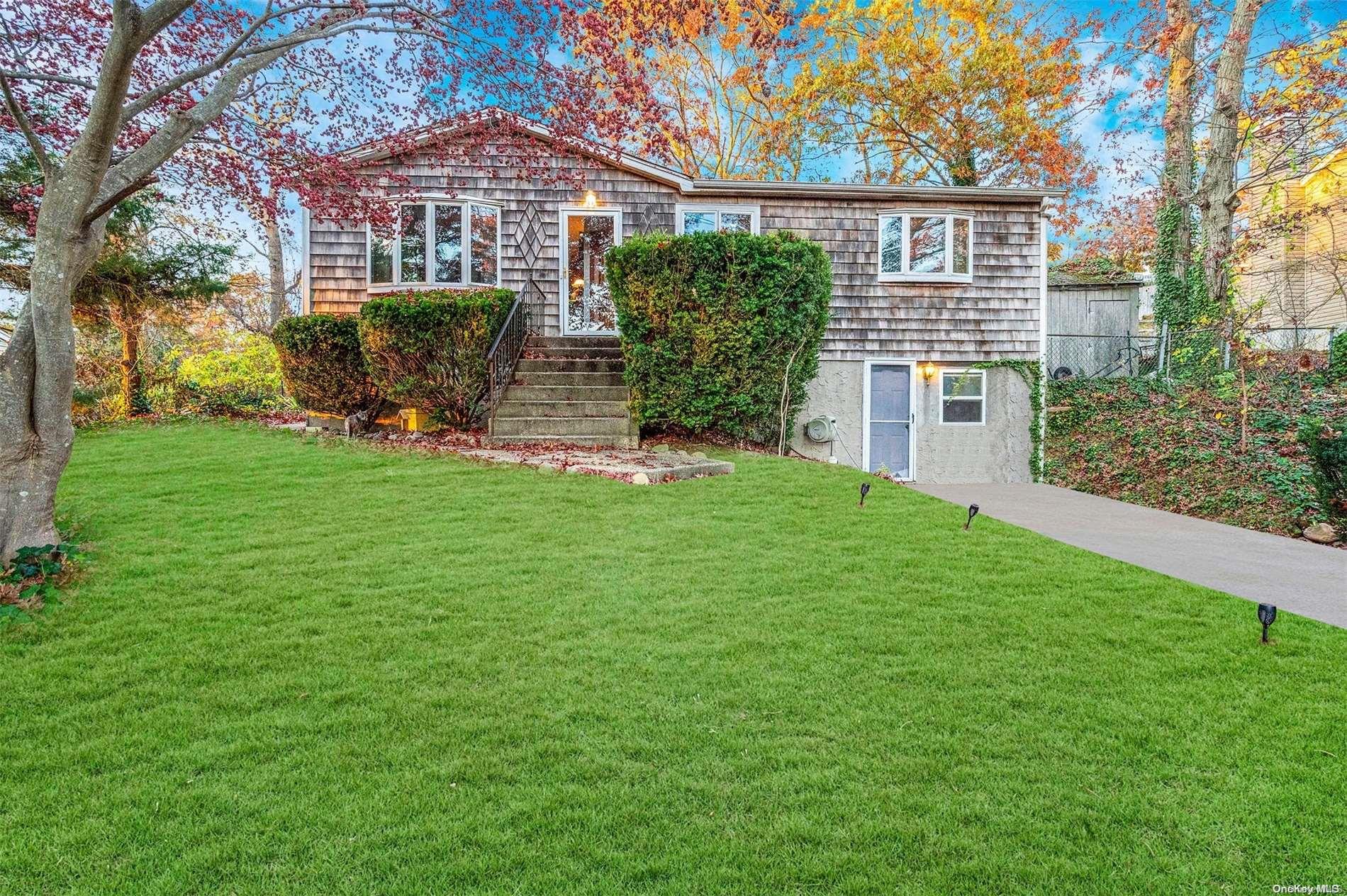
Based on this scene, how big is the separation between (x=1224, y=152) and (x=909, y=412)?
7.08 meters

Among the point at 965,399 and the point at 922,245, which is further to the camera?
the point at 965,399

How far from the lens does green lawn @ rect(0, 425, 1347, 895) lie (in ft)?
6.45

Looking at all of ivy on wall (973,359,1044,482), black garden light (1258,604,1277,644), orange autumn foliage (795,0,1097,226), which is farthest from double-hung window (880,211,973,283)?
orange autumn foliage (795,0,1097,226)

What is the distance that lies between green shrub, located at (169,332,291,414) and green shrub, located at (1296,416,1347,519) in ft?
43.9

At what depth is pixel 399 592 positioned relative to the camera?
4.07m

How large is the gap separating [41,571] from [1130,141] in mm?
17858

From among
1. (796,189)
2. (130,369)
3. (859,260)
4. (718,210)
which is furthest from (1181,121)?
(130,369)

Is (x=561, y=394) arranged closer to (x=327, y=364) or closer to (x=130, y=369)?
(x=327, y=364)

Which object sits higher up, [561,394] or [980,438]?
[561,394]

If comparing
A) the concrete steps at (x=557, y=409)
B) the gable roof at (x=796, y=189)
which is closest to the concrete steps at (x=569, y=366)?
the concrete steps at (x=557, y=409)

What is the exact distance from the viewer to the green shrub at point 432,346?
27.2 ft

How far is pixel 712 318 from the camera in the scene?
27.4ft

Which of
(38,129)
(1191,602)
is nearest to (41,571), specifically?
(38,129)

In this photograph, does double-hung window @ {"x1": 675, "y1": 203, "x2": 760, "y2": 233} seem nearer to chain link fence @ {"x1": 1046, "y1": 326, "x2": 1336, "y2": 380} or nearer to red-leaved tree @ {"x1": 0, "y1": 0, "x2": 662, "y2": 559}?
red-leaved tree @ {"x1": 0, "y1": 0, "x2": 662, "y2": 559}
